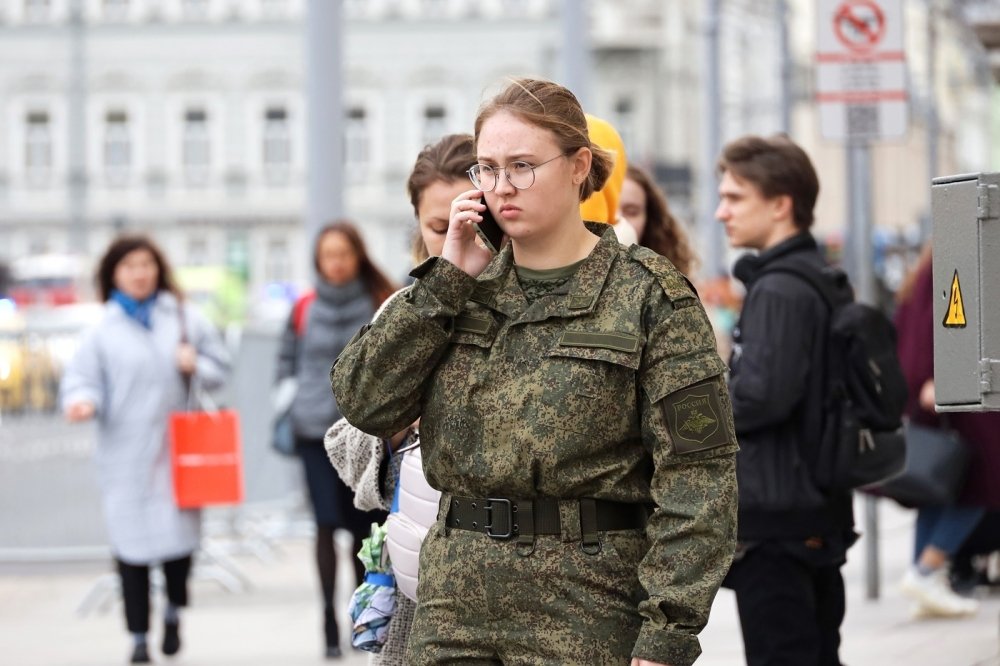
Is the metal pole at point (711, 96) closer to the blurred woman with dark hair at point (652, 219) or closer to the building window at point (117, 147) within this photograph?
the blurred woman with dark hair at point (652, 219)

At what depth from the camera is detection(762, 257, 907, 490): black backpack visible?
552 centimetres

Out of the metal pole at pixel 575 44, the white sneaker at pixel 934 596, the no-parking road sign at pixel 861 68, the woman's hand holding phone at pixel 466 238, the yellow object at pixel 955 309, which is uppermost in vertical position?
the metal pole at pixel 575 44

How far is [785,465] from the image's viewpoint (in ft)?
18.2

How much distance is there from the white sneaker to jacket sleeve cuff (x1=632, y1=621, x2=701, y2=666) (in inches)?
251

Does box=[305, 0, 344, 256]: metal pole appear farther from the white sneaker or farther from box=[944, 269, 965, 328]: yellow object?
box=[944, 269, 965, 328]: yellow object

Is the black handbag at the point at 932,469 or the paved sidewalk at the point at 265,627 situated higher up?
the black handbag at the point at 932,469

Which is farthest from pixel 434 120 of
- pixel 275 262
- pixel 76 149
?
pixel 76 149

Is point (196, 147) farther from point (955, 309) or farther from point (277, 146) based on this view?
point (955, 309)

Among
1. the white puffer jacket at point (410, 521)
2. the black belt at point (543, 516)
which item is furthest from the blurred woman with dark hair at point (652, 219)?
the black belt at point (543, 516)

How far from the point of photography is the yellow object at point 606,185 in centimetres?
506

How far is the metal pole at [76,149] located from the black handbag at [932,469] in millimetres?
54260

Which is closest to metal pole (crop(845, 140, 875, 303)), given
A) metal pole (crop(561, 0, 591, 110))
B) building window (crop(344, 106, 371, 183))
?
metal pole (crop(561, 0, 591, 110))

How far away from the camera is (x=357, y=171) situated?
6444cm

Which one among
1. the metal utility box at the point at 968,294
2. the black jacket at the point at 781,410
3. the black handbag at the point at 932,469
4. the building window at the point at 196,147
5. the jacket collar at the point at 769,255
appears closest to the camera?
the metal utility box at the point at 968,294
